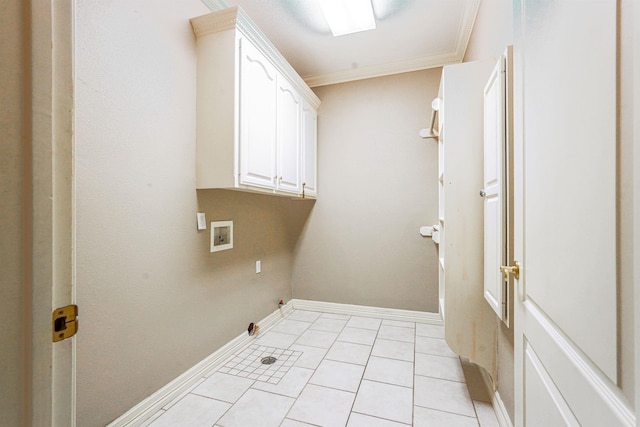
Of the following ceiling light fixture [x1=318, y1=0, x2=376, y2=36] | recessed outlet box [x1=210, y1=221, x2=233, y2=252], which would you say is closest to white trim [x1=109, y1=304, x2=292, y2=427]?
recessed outlet box [x1=210, y1=221, x2=233, y2=252]

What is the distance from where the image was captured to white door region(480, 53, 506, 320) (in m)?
1.32

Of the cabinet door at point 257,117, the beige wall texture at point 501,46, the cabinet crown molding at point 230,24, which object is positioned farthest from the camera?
the cabinet door at point 257,117

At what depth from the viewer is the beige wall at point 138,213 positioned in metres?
1.28

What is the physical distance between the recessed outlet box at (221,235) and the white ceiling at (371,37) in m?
1.57

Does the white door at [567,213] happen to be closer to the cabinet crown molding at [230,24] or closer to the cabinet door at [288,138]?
the cabinet crown molding at [230,24]

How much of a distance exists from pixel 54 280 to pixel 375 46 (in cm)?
293

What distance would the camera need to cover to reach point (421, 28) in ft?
7.94

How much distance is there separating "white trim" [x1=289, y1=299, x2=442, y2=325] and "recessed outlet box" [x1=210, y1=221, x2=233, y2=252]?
1405 millimetres

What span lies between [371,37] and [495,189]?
6.23 ft

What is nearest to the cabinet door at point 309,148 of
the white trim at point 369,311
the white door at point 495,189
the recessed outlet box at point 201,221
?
the recessed outlet box at point 201,221

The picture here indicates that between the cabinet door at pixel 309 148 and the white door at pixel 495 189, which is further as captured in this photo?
the cabinet door at pixel 309 148

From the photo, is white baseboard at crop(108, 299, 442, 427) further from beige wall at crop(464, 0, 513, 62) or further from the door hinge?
beige wall at crop(464, 0, 513, 62)

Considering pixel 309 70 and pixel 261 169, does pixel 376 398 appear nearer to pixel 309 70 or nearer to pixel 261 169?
pixel 261 169

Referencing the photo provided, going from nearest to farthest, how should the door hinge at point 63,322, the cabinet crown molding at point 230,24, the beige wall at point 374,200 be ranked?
the door hinge at point 63,322
the cabinet crown molding at point 230,24
the beige wall at point 374,200
